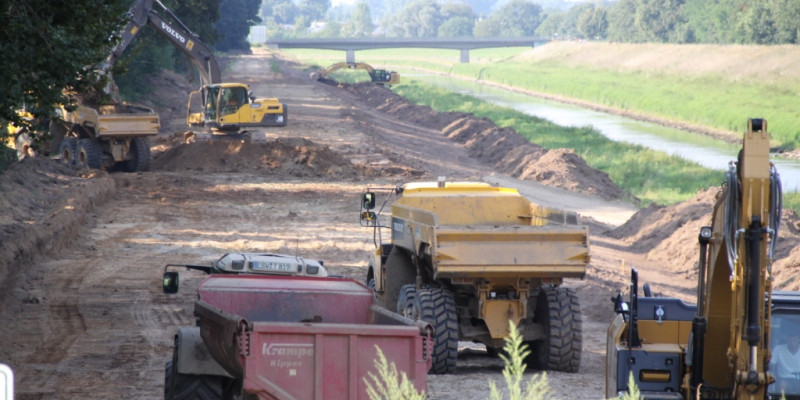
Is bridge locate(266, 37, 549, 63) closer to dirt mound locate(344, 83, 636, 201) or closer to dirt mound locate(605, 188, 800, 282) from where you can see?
dirt mound locate(344, 83, 636, 201)

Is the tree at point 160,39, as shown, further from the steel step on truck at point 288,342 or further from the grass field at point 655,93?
the steel step on truck at point 288,342

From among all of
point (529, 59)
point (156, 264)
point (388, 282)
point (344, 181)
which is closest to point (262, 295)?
point (388, 282)

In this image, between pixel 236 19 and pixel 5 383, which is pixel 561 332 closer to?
pixel 5 383

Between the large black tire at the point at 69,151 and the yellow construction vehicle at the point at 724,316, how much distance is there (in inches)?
1042

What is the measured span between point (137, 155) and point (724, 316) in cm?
2862

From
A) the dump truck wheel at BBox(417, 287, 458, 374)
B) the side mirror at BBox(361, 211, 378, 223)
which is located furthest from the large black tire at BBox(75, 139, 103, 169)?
the dump truck wheel at BBox(417, 287, 458, 374)

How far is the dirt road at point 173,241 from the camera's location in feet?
45.2

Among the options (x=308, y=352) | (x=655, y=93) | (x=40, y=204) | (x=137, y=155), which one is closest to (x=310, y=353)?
(x=308, y=352)

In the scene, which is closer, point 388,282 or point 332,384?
point 332,384

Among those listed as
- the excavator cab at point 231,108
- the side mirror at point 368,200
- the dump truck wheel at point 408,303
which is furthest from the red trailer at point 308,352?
the excavator cab at point 231,108

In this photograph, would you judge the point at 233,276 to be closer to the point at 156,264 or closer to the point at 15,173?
the point at 156,264

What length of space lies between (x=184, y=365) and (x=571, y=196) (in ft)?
86.3

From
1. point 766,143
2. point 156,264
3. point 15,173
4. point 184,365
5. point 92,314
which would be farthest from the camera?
point 15,173

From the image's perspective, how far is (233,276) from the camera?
37.3 feet
